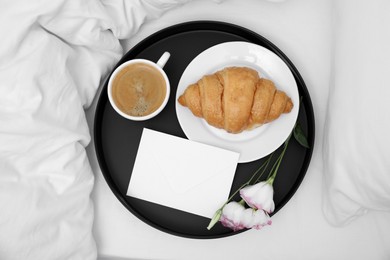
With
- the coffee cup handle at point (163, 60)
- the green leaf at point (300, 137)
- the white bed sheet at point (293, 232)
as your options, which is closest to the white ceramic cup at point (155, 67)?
the coffee cup handle at point (163, 60)

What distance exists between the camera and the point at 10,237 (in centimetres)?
54

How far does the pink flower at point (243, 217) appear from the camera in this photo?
0.58 m

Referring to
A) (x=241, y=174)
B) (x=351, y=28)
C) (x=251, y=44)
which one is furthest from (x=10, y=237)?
(x=351, y=28)

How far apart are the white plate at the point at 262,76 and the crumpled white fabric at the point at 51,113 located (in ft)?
0.45

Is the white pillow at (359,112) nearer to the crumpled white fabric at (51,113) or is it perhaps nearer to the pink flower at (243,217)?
the pink flower at (243,217)

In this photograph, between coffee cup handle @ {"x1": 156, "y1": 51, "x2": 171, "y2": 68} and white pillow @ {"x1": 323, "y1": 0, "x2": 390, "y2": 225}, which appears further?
coffee cup handle @ {"x1": 156, "y1": 51, "x2": 171, "y2": 68}

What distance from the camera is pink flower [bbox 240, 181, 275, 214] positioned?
1.90ft

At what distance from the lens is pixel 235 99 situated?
585 mm

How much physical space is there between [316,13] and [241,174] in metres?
0.36

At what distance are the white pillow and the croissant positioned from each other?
0.31ft

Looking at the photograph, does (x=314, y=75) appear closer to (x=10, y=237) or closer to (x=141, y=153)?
(x=141, y=153)

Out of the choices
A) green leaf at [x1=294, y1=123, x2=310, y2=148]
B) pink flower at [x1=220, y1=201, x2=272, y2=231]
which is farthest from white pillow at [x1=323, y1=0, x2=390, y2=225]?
pink flower at [x1=220, y1=201, x2=272, y2=231]

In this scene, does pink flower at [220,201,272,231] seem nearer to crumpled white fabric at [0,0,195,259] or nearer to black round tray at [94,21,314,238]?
black round tray at [94,21,314,238]

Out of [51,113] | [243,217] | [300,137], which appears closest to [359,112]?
[300,137]
